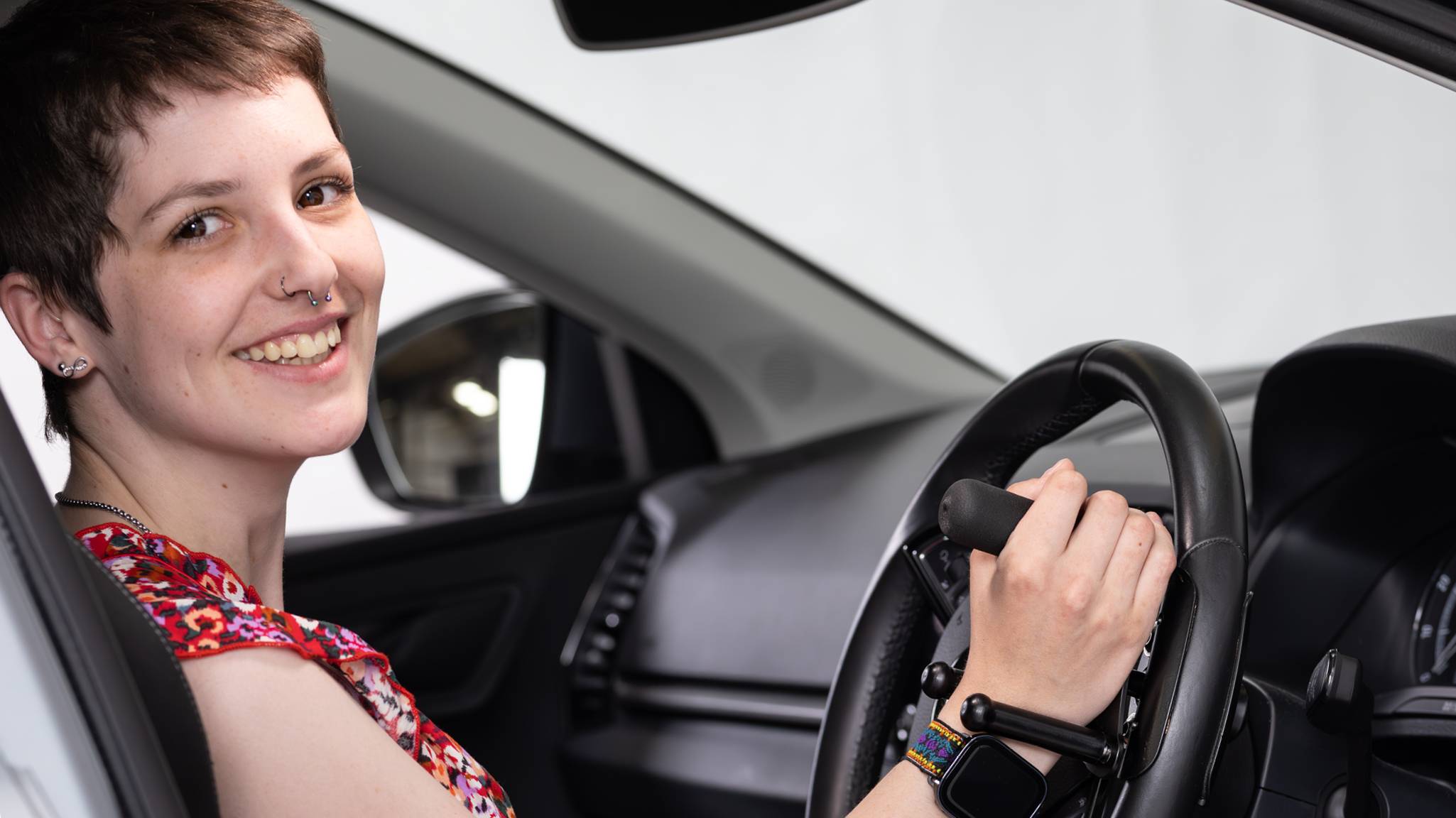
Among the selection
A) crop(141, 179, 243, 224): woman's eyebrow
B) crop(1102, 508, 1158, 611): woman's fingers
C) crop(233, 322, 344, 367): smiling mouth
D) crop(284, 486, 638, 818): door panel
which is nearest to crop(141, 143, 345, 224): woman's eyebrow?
crop(141, 179, 243, 224): woman's eyebrow

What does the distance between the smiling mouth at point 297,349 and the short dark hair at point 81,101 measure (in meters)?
0.11

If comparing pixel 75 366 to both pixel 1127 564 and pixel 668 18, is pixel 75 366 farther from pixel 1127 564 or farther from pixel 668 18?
pixel 1127 564

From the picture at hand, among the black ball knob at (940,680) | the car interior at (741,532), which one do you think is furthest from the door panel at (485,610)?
the black ball knob at (940,680)

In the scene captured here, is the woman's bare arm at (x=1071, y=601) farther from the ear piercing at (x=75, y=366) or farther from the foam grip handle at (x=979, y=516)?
the ear piercing at (x=75, y=366)

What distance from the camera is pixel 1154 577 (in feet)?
2.76

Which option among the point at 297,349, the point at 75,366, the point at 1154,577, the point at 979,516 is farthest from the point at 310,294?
the point at 1154,577

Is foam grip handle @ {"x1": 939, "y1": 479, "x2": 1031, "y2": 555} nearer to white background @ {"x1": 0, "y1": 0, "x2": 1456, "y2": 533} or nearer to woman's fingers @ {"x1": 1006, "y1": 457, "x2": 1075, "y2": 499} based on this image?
woman's fingers @ {"x1": 1006, "y1": 457, "x2": 1075, "y2": 499}

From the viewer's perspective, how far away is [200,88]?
0.98 meters

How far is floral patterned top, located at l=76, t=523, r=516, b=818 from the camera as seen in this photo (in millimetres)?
864

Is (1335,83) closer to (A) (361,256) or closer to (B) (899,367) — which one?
(B) (899,367)

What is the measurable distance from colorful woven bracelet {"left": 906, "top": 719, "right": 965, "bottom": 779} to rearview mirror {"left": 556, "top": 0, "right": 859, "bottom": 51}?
0.51m

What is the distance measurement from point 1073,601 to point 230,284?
0.65 meters

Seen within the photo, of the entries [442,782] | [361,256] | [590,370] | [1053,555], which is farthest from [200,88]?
[590,370]

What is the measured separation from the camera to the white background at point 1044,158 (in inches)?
133
